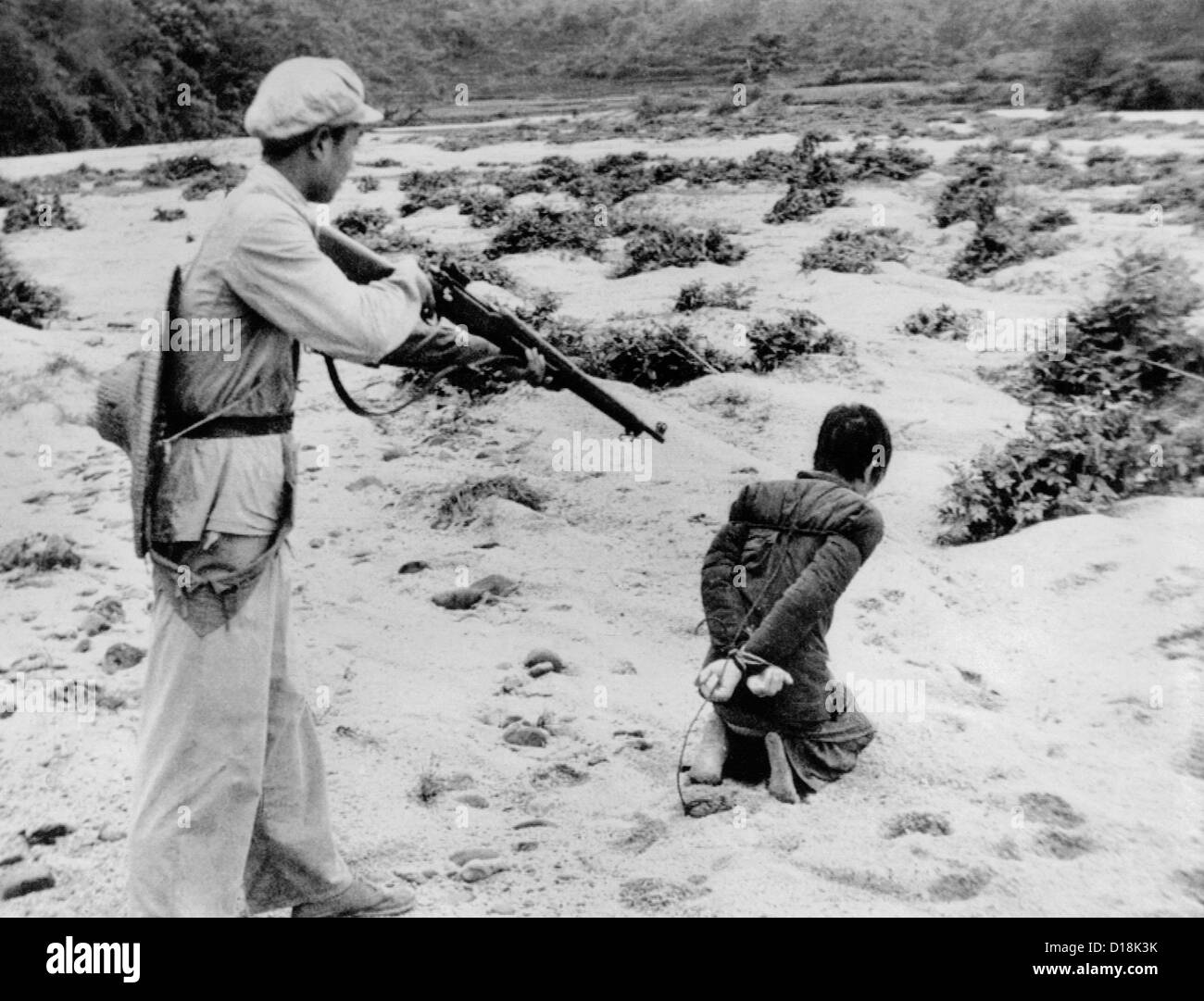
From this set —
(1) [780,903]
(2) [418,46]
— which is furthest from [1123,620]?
(2) [418,46]

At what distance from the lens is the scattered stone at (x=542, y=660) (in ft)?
12.4

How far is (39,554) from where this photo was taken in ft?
14.8

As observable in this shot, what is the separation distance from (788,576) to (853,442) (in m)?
0.39

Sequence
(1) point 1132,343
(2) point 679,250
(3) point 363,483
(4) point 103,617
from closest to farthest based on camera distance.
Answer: (4) point 103,617 → (3) point 363,483 → (1) point 1132,343 → (2) point 679,250

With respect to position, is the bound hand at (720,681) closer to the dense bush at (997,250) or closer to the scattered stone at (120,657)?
the scattered stone at (120,657)

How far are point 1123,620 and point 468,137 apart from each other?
907 centimetres

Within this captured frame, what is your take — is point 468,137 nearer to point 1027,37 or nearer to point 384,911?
point 1027,37

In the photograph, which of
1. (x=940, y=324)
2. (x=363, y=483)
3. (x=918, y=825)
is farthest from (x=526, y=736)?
(x=940, y=324)

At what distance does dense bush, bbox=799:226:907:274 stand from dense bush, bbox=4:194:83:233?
6618 millimetres

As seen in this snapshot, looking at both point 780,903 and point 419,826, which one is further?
point 419,826

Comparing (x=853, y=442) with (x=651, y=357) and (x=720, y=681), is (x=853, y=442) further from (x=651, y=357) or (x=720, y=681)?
(x=651, y=357)

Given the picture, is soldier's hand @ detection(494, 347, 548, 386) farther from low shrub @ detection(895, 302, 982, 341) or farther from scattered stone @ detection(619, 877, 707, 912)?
low shrub @ detection(895, 302, 982, 341)

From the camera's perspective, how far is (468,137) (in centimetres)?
1133

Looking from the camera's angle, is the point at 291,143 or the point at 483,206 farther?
the point at 483,206
